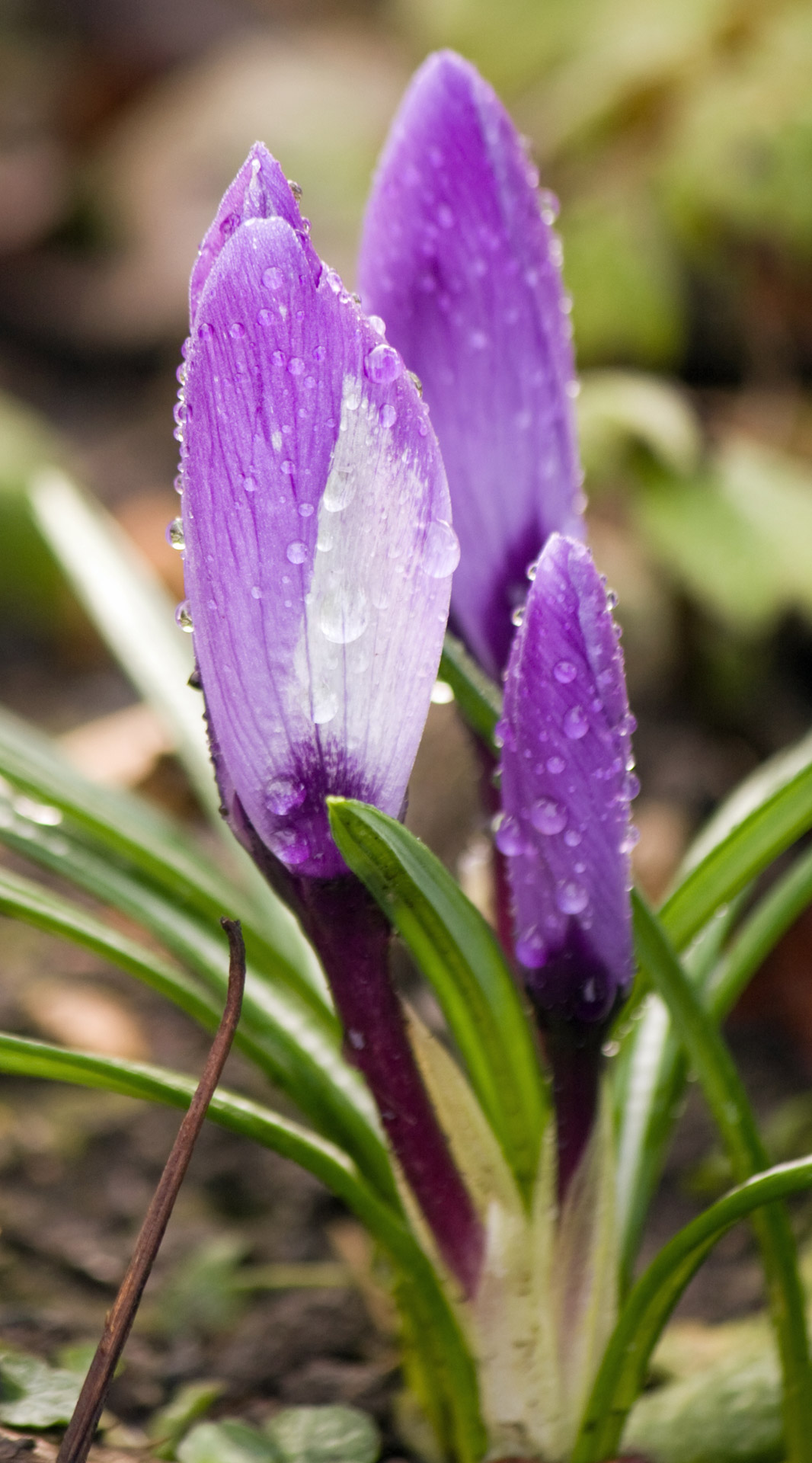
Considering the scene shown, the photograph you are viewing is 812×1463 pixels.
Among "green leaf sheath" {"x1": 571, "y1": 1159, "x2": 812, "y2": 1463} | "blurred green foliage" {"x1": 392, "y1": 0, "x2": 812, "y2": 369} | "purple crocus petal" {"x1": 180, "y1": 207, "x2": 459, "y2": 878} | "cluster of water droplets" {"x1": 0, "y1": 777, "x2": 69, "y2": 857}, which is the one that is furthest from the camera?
"blurred green foliage" {"x1": 392, "y1": 0, "x2": 812, "y2": 369}

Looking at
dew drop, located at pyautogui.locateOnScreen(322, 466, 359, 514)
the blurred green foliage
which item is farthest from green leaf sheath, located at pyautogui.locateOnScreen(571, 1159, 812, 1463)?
A: the blurred green foliage

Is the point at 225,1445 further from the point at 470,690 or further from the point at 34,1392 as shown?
the point at 470,690

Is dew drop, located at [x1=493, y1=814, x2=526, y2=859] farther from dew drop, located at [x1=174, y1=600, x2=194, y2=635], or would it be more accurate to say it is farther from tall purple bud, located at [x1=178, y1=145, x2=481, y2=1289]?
dew drop, located at [x1=174, y1=600, x2=194, y2=635]

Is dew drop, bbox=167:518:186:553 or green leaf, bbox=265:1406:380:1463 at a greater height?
dew drop, bbox=167:518:186:553

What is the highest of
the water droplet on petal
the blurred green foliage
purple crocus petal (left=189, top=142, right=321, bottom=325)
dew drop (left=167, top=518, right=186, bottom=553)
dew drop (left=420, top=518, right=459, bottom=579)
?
the blurred green foliage

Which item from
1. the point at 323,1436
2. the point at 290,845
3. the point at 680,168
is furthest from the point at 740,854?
the point at 680,168

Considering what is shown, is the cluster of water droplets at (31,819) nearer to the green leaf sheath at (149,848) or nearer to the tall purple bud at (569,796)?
the green leaf sheath at (149,848)
